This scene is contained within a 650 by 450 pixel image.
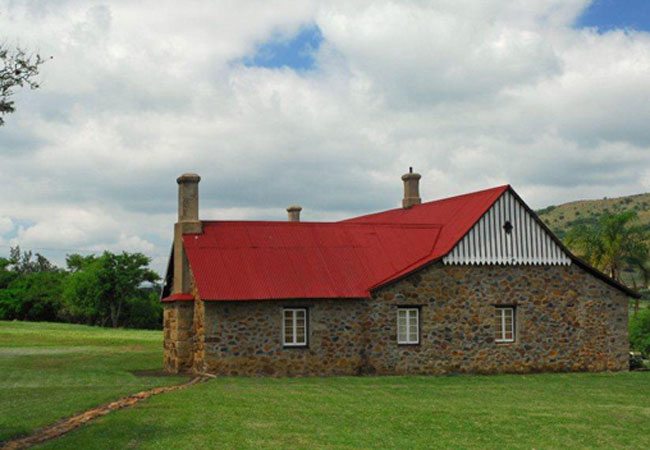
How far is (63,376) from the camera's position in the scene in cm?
2381

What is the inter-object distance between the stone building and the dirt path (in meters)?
4.62

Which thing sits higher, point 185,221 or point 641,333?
point 185,221

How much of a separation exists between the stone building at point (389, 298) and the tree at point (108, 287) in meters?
42.1

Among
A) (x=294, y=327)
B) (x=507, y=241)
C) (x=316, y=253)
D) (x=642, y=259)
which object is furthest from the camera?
(x=642, y=259)

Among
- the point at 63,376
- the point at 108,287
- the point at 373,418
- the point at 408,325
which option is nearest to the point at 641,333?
the point at 408,325

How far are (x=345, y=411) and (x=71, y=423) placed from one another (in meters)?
5.39

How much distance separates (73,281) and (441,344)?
50.3m

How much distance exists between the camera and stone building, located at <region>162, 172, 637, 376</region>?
78.4 feet

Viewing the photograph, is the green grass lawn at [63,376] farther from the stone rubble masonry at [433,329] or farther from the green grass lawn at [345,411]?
the stone rubble masonry at [433,329]

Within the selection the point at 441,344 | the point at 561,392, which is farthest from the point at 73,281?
the point at 561,392

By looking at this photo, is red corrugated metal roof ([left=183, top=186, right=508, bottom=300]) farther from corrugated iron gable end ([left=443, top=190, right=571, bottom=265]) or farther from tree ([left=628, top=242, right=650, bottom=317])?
tree ([left=628, top=242, right=650, bottom=317])

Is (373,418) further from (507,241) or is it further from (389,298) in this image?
(507,241)

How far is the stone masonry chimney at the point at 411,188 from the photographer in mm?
33406

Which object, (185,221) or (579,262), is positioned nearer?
(185,221)
